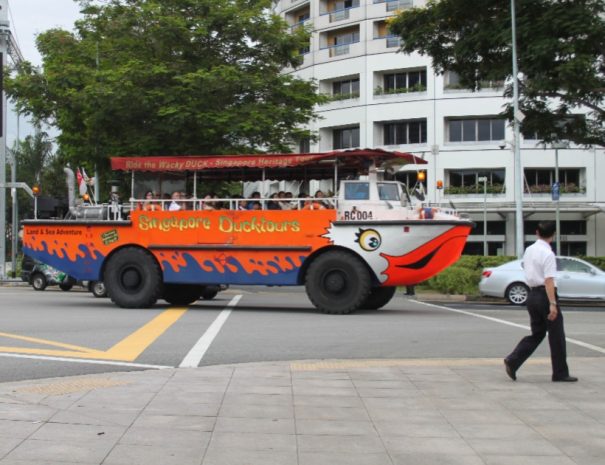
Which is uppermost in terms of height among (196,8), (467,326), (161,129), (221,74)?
(196,8)

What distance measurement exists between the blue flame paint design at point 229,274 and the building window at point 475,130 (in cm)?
3171

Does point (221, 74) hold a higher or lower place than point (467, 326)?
higher

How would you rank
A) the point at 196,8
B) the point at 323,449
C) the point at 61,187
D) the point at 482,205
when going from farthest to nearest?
1. the point at 61,187
2. the point at 482,205
3. the point at 196,8
4. the point at 323,449

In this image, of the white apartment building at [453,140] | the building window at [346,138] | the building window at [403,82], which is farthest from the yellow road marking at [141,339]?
the building window at [346,138]

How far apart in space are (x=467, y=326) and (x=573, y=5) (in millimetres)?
9219

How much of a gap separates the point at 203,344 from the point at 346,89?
40.2 meters

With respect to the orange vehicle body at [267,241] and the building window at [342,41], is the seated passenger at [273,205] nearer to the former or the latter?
the orange vehicle body at [267,241]

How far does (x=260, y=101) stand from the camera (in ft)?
87.5

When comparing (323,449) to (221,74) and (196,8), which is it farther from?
(196,8)

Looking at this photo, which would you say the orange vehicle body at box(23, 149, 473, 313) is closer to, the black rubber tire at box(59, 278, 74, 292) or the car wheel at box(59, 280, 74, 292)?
the black rubber tire at box(59, 278, 74, 292)

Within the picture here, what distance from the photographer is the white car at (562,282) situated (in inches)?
799

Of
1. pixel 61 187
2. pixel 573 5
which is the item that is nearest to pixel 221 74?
pixel 573 5

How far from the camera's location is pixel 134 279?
55.0ft

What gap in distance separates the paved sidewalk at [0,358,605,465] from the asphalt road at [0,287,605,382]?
1.29m
